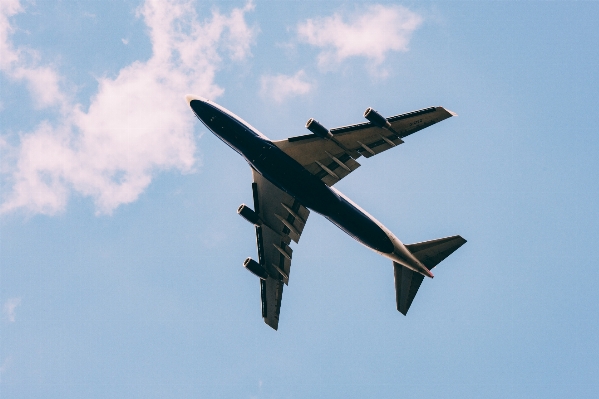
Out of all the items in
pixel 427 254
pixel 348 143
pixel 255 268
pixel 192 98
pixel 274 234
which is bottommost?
pixel 427 254

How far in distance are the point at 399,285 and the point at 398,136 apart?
16.4 m

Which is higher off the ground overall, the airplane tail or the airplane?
the airplane

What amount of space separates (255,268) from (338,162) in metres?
16.4

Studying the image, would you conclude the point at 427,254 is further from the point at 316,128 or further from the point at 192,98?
the point at 192,98

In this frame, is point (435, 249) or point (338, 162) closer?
point (338, 162)

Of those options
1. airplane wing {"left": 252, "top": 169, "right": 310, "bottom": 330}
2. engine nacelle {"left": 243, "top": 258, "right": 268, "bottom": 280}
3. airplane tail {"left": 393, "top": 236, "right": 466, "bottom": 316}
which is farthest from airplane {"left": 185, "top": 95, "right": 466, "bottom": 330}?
engine nacelle {"left": 243, "top": 258, "right": 268, "bottom": 280}

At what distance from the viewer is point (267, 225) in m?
63.9

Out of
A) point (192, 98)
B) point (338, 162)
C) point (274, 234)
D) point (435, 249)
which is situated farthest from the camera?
point (274, 234)

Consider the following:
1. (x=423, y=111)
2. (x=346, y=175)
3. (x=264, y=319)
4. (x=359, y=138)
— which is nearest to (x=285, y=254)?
(x=264, y=319)

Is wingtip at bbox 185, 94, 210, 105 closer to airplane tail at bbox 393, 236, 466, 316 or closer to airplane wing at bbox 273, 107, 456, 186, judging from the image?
airplane wing at bbox 273, 107, 456, 186

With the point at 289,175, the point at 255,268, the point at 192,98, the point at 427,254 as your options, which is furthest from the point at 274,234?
the point at 192,98

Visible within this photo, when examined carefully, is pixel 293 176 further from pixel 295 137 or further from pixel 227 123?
pixel 227 123

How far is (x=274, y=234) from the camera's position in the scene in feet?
211

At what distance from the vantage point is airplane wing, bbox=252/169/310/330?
61.8 metres
